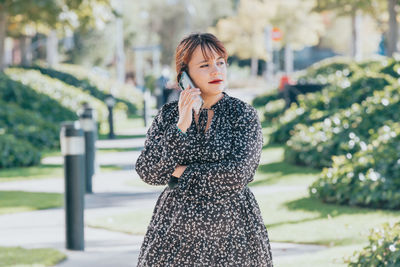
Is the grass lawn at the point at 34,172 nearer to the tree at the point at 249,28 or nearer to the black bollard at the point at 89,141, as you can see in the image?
the black bollard at the point at 89,141

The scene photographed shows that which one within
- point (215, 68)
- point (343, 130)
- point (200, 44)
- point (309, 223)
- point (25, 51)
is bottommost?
point (309, 223)

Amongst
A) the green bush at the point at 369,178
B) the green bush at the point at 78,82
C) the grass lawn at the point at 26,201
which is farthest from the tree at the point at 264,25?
the green bush at the point at 369,178

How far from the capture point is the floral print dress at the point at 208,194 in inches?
132

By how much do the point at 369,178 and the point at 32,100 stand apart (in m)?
14.0

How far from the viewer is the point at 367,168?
8.95 m

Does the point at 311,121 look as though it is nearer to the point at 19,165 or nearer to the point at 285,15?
the point at 19,165

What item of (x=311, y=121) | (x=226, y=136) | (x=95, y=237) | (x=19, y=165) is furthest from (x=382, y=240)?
(x=19, y=165)

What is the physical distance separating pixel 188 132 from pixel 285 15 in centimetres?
5892

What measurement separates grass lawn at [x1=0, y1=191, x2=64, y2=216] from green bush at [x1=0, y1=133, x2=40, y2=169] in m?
3.28

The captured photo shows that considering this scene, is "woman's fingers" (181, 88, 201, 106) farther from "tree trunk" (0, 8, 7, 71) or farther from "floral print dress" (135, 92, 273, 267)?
"tree trunk" (0, 8, 7, 71)

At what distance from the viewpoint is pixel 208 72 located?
3438mm

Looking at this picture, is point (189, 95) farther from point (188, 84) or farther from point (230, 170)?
point (230, 170)

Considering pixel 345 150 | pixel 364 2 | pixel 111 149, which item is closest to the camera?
pixel 345 150

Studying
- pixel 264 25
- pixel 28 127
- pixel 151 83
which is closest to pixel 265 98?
pixel 28 127
